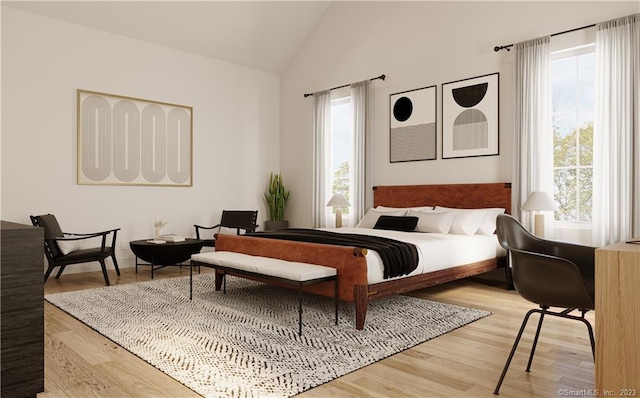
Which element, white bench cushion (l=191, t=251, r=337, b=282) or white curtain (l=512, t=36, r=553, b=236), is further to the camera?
white curtain (l=512, t=36, r=553, b=236)

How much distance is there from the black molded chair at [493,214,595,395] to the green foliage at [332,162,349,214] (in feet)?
14.4

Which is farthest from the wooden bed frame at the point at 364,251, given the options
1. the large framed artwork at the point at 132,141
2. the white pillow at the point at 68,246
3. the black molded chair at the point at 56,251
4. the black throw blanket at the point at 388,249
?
the large framed artwork at the point at 132,141

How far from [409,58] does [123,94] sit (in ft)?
12.7

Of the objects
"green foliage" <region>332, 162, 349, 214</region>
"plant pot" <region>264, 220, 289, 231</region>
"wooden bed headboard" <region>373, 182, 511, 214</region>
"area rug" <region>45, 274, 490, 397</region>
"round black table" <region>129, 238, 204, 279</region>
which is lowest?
"area rug" <region>45, 274, 490, 397</region>

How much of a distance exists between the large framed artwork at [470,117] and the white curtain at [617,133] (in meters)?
1.08

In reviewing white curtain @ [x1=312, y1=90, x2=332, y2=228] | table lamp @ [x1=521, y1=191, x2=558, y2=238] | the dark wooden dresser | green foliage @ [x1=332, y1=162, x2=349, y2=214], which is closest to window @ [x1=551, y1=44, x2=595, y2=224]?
table lamp @ [x1=521, y1=191, x2=558, y2=238]

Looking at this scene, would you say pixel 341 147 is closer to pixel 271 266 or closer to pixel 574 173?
pixel 574 173

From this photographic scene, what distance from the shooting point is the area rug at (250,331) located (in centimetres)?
244

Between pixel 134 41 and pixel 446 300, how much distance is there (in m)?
5.26

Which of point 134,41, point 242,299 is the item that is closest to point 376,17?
point 134,41

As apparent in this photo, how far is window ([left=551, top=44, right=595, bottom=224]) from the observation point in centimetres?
460

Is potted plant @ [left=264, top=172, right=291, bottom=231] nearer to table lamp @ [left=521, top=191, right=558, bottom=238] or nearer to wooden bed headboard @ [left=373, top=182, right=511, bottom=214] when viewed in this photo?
wooden bed headboard @ [left=373, top=182, right=511, bottom=214]

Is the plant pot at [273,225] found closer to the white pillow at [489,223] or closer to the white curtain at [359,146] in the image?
the white curtain at [359,146]

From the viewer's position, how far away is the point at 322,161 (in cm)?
715
